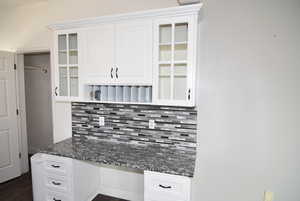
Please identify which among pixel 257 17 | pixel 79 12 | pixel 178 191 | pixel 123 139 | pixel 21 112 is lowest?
pixel 178 191

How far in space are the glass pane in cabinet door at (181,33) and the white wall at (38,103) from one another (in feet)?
9.75

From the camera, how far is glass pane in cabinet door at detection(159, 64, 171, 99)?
1812 millimetres

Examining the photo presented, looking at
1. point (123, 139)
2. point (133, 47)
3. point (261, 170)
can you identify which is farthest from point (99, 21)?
point (261, 170)

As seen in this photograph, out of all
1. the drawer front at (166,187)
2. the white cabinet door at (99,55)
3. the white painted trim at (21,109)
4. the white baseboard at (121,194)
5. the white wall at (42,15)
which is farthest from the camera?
the white painted trim at (21,109)

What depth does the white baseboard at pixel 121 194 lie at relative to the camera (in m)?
2.36

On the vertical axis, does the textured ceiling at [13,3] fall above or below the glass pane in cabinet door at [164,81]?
above

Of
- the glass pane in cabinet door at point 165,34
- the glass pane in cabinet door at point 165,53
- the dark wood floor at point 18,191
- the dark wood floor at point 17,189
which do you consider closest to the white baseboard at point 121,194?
the dark wood floor at point 18,191

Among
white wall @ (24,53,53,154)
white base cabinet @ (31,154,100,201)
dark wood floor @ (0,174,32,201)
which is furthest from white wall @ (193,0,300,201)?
white wall @ (24,53,53,154)

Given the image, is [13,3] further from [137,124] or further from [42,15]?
[137,124]

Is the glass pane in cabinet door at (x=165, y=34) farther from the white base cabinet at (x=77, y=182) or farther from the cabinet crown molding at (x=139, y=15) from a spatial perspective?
the white base cabinet at (x=77, y=182)

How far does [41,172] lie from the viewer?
7.09 feet

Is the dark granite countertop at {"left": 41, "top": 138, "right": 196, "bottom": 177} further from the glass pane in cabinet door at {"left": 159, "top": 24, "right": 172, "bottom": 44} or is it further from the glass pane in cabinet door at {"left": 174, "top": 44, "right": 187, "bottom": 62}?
the glass pane in cabinet door at {"left": 159, "top": 24, "right": 172, "bottom": 44}

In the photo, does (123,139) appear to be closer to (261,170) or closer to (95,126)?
(95,126)

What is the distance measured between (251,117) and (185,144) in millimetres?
740
